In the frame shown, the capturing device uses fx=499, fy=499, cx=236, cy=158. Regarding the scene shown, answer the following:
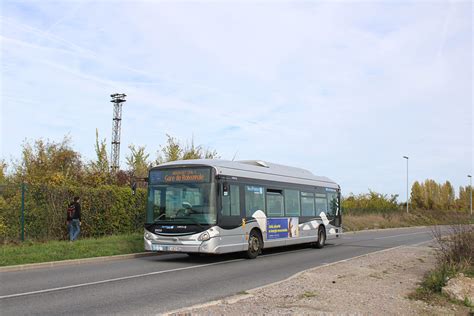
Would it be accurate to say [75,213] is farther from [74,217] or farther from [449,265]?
[449,265]

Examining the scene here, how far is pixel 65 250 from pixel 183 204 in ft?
14.2

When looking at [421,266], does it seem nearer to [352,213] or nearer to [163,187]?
[163,187]

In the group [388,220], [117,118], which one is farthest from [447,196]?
[117,118]

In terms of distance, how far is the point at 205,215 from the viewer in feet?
47.6

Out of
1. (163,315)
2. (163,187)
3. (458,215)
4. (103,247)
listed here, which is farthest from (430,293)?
(103,247)

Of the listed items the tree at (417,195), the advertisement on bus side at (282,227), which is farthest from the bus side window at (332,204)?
the tree at (417,195)

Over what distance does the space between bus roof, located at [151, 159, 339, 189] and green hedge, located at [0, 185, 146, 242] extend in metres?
5.71

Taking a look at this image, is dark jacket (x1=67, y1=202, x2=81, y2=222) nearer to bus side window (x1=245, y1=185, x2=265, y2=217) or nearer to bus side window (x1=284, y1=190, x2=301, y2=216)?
bus side window (x1=245, y1=185, x2=265, y2=217)

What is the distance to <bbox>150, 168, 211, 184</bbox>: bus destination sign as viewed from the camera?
14852mm

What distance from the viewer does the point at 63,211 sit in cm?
1931

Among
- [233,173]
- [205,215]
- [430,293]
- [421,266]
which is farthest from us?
[233,173]

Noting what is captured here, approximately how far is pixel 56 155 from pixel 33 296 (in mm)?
24612

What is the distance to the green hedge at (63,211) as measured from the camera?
17.8 metres

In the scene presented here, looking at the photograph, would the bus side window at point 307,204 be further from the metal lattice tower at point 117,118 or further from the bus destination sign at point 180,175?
the metal lattice tower at point 117,118
